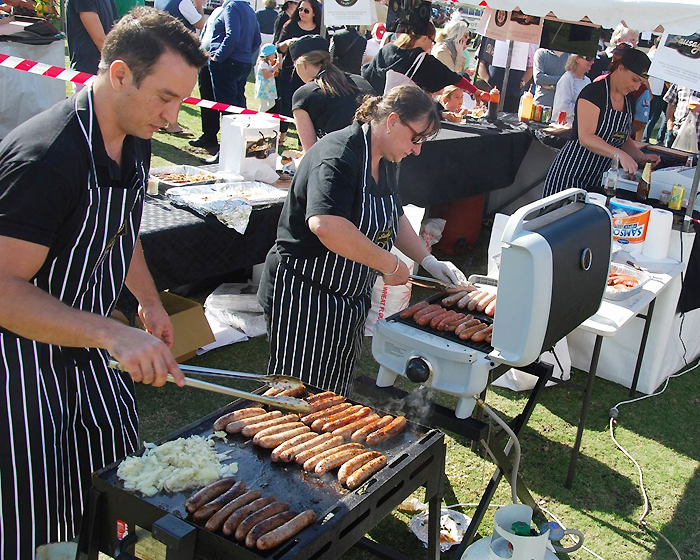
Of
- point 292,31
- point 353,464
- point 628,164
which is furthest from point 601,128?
point 292,31

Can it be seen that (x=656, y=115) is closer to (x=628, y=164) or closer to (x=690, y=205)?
(x=628, y=164)

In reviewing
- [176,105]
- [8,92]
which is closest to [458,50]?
[8,92]

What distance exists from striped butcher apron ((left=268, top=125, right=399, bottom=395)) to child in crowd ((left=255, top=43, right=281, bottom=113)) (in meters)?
6.89

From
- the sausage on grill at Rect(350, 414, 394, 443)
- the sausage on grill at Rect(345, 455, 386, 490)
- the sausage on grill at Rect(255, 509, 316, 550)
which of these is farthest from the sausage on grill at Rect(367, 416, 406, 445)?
the sausage on grill at Rect(255, 509, 316, 550)

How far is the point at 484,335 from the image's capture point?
2.97 m

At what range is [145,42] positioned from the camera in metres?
1.89

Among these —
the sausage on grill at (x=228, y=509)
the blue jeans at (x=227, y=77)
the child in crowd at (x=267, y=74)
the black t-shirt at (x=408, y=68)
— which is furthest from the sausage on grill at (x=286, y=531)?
the child in crowd at (x=267, y=74)

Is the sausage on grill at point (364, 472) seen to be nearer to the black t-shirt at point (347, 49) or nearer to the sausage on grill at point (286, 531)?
the sausage on grill at point (286, 531)

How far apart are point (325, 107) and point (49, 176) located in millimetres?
3291

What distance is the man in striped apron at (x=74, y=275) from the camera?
1806mm

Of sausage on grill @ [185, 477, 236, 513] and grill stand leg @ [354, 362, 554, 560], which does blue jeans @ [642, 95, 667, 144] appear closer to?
grill stand leg @ [354, 362, 554, 560]

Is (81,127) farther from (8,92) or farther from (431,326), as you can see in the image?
(8,92)

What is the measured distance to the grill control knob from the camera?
285cm

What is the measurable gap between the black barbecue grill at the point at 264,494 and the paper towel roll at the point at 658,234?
287 cm
